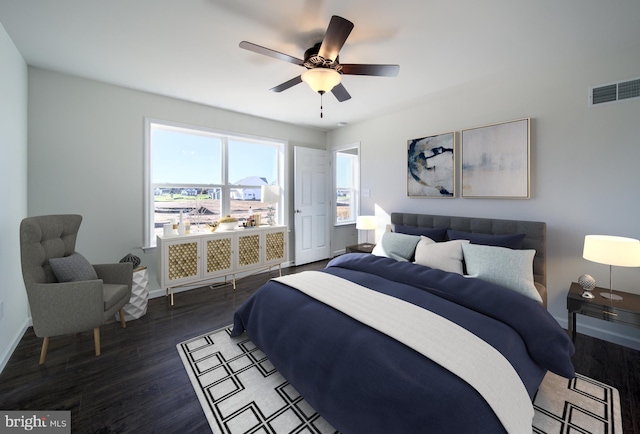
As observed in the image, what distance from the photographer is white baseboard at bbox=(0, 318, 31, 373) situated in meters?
Result: 2.04

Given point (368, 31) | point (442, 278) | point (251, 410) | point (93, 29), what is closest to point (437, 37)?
point (368, 31)

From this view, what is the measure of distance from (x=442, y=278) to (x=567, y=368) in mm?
844

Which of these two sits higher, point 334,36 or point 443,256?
point 334,36

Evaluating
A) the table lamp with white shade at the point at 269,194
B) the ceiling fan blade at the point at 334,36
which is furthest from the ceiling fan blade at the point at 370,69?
the table lamp with white shade at the point at 269,194

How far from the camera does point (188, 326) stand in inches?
108

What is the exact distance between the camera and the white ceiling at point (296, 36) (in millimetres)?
1838

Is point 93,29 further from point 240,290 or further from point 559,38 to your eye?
point 559,38

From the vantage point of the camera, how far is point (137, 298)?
2.84 m

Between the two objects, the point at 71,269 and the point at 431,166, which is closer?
the point at 71,269

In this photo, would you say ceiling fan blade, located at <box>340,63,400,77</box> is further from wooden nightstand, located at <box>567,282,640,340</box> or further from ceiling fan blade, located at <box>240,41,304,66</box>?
wooden nightstand, located at <box>567,282,640,340</box>

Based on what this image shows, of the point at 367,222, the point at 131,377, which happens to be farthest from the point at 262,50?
the point at 367,222

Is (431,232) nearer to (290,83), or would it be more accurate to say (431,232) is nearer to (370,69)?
(370,69)

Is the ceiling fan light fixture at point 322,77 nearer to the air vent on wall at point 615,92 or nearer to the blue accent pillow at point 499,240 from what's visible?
the blue accent pillow at point 499,240

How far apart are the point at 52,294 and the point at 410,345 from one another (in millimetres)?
2627
